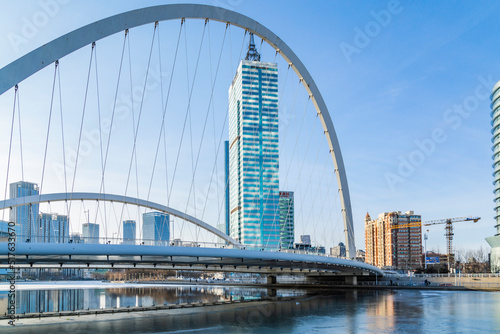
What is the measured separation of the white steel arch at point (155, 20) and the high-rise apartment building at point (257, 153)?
3707 inches

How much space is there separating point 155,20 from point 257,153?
407 ft

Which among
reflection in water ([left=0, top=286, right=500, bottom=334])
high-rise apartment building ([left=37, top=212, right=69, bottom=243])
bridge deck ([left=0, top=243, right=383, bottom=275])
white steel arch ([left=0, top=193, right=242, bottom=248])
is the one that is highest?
white steel arch ([left=0, top=193, right=242, bottom=248])

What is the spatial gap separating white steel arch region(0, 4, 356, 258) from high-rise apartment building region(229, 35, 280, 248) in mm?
94150

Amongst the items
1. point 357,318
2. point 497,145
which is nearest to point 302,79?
point 357,318

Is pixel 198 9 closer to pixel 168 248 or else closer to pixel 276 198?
pixel 168 248

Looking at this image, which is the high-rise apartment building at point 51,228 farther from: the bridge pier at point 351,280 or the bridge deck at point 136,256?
the bridge pier at point 351,280

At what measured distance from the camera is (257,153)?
15725 centimetres

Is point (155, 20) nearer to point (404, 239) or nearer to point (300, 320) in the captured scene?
point (300, 320)

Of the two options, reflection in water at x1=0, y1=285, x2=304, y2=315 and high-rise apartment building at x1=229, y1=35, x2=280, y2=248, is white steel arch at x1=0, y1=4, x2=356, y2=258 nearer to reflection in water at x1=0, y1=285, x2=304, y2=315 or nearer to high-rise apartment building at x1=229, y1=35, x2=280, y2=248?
reflection in water at x1=0, y1=285, x2=304, y2=315

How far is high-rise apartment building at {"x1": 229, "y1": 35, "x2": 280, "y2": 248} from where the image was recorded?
154 meters

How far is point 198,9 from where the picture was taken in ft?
121

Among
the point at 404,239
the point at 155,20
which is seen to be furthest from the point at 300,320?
the point at 404,239

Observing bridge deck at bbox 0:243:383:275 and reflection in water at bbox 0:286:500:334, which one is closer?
reflection in water at bbox 0:286:500:334

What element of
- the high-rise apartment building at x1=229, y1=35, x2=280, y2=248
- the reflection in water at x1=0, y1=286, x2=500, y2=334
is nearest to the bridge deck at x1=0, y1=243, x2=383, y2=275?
the reflection in water at x1=0, y1=286, x2=500, y2=334
